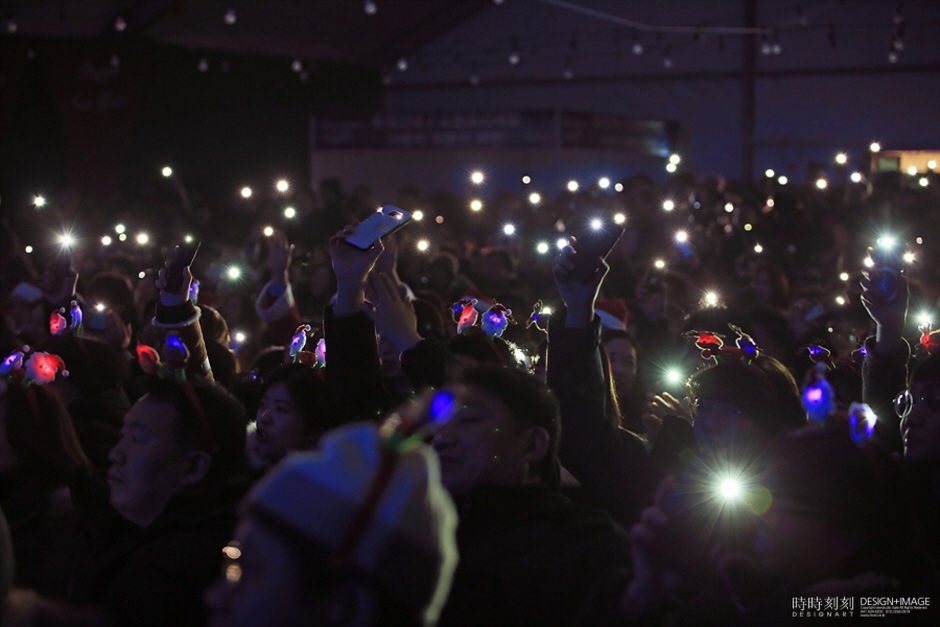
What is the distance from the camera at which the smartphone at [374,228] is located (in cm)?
302

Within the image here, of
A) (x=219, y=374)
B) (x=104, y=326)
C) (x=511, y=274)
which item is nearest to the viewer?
(x=219, y=374)

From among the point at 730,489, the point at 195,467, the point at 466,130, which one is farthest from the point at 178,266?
the point at 466,130

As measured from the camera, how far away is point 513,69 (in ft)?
65.2

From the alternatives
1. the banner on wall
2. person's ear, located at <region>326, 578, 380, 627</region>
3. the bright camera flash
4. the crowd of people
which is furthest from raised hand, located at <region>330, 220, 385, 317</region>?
the banner on wall

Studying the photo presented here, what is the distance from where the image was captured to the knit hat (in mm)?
1312

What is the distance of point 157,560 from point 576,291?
1.23 m

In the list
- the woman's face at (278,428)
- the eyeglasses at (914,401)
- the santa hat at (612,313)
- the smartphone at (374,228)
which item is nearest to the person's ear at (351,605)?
the woman's face at (278,428)

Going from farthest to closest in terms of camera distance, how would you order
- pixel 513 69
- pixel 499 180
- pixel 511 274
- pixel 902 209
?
pixel 513 69
pixel 499 180
pixel 902 209
pixel 511 274

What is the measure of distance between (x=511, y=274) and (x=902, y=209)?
4203mm

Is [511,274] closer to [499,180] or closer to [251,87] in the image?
[499,180]

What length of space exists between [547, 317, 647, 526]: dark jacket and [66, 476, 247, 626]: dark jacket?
86 cm

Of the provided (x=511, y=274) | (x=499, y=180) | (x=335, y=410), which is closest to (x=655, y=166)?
(x=499, y=180)

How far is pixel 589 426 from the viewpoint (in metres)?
2.75

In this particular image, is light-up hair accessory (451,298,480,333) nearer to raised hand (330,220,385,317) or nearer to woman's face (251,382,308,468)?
raised hand (330,220,385,317)
